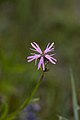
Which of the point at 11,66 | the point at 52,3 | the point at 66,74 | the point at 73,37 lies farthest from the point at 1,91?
the point at 52,3

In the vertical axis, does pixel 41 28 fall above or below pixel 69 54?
above

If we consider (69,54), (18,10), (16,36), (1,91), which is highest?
(18,10)

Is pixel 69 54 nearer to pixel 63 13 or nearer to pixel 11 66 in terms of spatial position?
pixel 63 13

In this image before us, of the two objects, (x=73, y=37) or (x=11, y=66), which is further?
(x=73, y=37)

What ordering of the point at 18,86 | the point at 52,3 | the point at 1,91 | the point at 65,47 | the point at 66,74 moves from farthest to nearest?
the point at 52,3 < the point at 65,47 < the point at 66,74 < the point at 18,86 < the point at 1,91

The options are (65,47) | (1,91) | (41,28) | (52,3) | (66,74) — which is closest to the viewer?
(1,91)

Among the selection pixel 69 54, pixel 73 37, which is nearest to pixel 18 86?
pixel 69 54
